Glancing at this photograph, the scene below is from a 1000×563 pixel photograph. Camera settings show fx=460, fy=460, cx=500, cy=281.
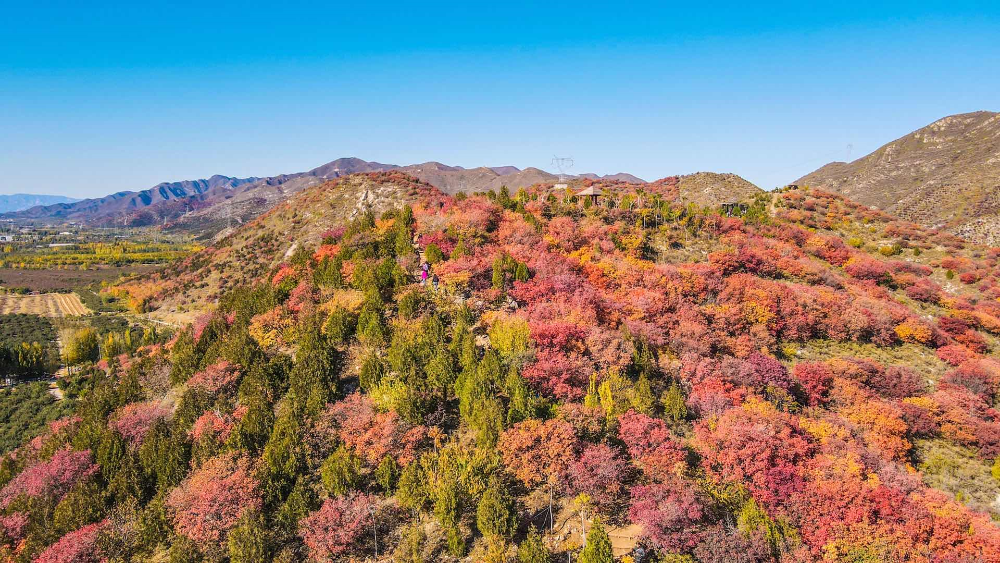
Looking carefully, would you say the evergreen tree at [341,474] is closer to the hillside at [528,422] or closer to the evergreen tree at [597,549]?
the hillside at [528,422]

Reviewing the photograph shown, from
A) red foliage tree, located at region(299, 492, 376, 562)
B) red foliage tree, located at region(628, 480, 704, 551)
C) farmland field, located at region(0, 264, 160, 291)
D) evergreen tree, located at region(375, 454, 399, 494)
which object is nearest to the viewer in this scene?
red foliage tree, located at region(628, 480, 704, 551)

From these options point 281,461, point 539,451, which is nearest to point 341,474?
point 281,461

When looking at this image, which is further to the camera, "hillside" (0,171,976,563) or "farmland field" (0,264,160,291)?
"farmland field" (0,264,160,291)

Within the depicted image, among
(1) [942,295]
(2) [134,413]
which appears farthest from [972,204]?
(2) [134,413]

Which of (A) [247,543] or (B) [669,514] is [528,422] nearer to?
(B) [669,514]

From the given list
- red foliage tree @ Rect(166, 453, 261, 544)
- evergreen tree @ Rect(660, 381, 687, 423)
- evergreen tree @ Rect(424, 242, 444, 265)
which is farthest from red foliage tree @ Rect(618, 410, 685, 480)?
evergreen tree @ Rect(424, 242, 444, 265)

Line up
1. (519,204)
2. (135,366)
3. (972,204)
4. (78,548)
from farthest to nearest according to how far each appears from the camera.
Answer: (972,204), (519,204), (135,366), (78,548)

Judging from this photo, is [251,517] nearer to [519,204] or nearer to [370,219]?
[370,219]

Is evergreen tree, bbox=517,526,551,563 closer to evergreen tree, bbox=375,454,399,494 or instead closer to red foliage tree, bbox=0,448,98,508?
evergreen tree, bbox=375,454,399,494
